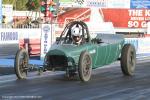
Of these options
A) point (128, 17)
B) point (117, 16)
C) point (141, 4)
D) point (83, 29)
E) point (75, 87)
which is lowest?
point (75, 87)

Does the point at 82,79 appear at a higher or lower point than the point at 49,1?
lower

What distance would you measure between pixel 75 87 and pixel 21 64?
7.30 feet

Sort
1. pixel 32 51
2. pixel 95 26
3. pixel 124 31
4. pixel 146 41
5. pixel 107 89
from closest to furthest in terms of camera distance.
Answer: pixel 107 89 → pixel 32 51 → pixel 146 41 → pixel 95 26 → pixel 124 31

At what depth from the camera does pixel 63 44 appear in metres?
14.9

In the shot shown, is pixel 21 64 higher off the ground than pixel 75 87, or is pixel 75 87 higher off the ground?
pixel 21 64

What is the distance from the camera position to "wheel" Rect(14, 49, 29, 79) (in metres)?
14.6

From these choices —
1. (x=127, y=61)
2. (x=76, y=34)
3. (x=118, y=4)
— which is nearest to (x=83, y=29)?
(x=76, y=34)

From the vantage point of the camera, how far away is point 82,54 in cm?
1398

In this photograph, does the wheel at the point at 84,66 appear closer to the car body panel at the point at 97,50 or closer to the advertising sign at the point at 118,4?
the car body panel at the point at 97,50

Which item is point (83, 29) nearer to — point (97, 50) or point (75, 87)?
point (97, 50)

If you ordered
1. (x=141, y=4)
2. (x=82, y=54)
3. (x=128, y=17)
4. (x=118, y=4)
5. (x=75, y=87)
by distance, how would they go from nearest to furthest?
(x=75, y=87), (x=82, y=54), (x=141, y=4), (x=128, y=17), (x=118, y=4)

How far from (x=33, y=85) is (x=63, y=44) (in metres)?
1.80

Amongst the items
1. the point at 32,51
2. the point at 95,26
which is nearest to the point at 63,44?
the point at 32,51

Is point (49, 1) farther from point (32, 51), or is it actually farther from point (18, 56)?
point (18, 56)
